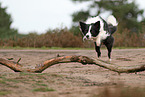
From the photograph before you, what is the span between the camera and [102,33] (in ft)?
19.2

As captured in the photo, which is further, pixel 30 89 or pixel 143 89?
pixel 143 89

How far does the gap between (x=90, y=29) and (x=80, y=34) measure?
39.4ft

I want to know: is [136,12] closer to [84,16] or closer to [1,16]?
[84,16]

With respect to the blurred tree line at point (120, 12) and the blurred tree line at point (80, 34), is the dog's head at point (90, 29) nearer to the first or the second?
the blurred tree line at point (80, 34)

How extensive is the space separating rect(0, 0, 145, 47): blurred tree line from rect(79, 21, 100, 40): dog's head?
7.65 meters

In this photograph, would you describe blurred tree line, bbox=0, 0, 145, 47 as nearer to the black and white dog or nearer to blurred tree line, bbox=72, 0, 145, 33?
blurred tree line, bbox=72, 0, 145, 33

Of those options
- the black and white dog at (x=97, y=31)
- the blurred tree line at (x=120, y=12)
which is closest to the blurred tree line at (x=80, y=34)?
the blurred tree line at (x=120, y=12)

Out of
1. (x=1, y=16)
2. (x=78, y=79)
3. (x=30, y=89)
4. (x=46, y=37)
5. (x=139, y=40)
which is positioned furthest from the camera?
(x=1, y=16)

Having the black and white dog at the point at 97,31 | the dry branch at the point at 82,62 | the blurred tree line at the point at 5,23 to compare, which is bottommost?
the dry branch at the point at 82,62

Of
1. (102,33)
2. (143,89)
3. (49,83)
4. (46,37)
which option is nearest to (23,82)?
(49,83)

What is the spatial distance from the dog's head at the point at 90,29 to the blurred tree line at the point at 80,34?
301 inches

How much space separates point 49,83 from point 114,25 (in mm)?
3522

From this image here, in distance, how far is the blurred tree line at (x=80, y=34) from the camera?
13.5 meters

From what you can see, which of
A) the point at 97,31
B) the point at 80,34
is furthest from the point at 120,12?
the point at 97,31
